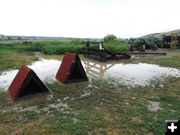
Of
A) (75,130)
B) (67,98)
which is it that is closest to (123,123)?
(75,130)

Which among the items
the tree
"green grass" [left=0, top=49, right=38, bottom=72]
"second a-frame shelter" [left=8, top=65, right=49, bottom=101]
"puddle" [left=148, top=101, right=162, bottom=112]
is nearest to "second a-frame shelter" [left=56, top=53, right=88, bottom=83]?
"second a-frame shelter" [left=8, top=65, right=49, bottom=101]

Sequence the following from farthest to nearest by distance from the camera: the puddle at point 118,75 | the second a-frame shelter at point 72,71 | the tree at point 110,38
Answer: the tree at point 110,38, the puddle at point 118,75, the second a-frame shelter at point 72,71

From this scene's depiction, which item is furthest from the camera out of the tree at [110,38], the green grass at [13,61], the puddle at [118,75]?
the tree at [110,38]

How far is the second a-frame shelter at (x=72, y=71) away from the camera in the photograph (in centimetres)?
493

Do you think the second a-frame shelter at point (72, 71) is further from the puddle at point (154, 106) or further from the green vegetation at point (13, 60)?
the green vegetation at point (13, 60)

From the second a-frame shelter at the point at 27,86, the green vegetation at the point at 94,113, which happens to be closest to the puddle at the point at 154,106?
the green vegetation at the point at 94,113

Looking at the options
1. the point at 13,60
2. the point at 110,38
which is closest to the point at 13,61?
the point at 13,60

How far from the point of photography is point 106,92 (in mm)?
4117

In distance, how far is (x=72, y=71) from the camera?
16.6ft

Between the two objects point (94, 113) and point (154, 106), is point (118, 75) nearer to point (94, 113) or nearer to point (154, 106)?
point (154, 106)

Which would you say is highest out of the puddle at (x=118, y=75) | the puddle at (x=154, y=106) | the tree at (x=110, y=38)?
the tree at (x=110, y=38)

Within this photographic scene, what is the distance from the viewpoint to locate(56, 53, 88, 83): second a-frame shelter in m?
4.93

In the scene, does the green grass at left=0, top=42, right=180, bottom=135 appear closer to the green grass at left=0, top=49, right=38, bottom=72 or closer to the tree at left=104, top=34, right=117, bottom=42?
the green grass at left=0, top=49, right=38, bottom=72

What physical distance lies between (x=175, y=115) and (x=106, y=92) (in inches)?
75.0
